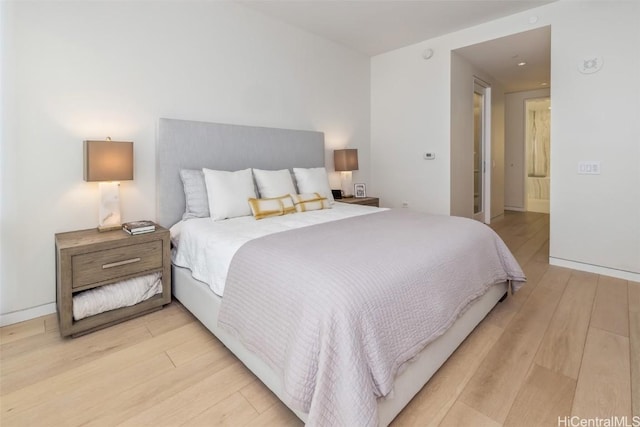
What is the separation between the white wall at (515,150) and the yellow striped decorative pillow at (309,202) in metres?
5.48

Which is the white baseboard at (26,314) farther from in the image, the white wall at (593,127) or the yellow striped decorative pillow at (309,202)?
the white wall at (593,127)

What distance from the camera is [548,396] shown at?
1442 millimetres

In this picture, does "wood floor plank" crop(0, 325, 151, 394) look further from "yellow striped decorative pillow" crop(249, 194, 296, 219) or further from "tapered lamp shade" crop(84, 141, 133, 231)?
"yellow striped decorative pillow" crop(249, 194, 296, 219)

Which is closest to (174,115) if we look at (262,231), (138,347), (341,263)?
(262,231)

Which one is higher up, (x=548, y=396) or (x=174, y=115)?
(x=174, y=115)

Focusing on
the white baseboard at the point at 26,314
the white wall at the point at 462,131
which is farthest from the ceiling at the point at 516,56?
the white baseboard at the point at 26,314

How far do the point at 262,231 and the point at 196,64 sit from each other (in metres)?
1.85

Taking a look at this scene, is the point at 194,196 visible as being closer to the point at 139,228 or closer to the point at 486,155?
the point at 139,228

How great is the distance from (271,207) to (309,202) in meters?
0.42

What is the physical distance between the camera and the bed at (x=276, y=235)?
132 centimetres

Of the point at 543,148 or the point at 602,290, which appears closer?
the point at 602,290

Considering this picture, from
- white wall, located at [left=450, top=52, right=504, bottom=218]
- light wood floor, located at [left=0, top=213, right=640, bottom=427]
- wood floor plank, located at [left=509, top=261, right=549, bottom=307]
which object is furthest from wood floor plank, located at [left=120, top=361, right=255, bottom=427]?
white wall, located at [left=450, top=52, right=504, bottom=218]

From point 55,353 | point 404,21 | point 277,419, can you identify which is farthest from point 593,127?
point 55,353

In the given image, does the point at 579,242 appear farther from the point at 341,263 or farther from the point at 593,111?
the point at 341,263
